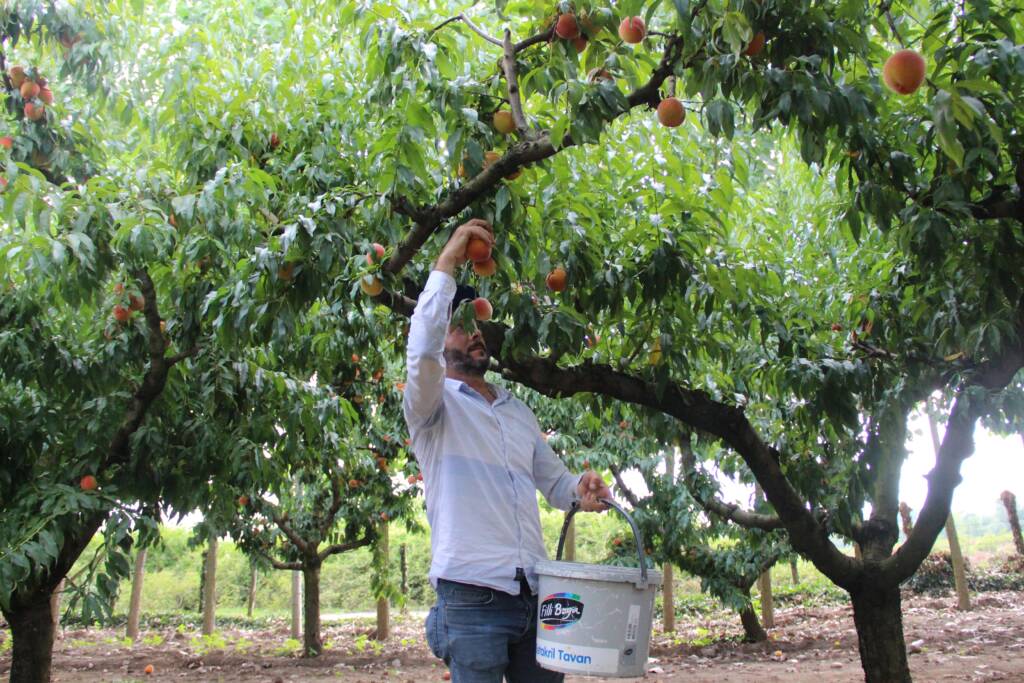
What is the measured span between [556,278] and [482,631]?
1.68m

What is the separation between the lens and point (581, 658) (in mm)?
2098

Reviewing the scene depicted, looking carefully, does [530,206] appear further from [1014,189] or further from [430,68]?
[1014,189]

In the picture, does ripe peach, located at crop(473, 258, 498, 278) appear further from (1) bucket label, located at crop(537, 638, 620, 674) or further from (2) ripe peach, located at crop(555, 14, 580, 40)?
(1) bucket label, located at crop(537, 638, 620, 674)

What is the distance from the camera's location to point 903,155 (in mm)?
2836

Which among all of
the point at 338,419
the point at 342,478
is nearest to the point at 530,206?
the point at 338,419

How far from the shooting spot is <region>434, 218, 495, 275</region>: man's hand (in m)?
2.29

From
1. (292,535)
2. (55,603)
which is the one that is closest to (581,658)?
(55,603)

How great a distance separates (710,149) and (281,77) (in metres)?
2.12

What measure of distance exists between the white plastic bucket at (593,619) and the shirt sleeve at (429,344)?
0.55 metres

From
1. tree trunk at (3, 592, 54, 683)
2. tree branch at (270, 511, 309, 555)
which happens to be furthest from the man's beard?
tree branch at (270, 511, 309, 555)

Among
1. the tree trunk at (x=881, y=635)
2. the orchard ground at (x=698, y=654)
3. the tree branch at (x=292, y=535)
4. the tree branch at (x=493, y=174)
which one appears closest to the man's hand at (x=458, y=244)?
the tree branch at (x=493, y=174)

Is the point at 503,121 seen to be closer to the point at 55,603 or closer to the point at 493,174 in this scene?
the point at 493,174

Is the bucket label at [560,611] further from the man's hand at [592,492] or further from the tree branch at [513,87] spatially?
the tree branch at [513,87]

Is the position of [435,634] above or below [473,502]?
below
